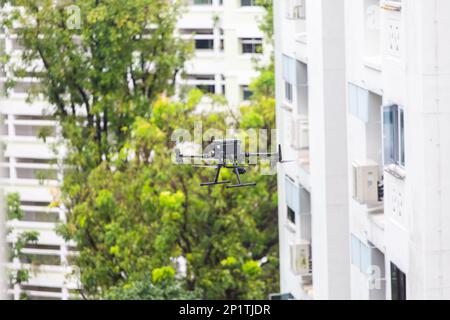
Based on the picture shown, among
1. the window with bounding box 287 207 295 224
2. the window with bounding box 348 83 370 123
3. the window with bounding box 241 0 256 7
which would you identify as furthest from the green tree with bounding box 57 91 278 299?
the window with bounding box 348 83 370 123

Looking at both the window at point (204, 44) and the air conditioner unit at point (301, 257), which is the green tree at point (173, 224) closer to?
the window at point (204, 44)

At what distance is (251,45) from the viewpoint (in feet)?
37.6

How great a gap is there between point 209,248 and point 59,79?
6.67 ft

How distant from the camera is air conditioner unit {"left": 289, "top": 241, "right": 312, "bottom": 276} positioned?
8.18 metres

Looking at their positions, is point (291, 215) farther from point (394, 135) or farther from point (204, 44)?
point (394, 135)

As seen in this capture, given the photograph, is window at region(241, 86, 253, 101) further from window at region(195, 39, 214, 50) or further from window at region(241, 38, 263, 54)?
window at region(195, 39, 214, 50)

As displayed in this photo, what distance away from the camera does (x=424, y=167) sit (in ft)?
16.7

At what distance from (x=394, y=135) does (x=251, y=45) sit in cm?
591

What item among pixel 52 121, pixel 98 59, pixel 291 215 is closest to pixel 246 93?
pixel 98 59

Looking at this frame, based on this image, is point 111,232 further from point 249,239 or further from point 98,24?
point 98,24

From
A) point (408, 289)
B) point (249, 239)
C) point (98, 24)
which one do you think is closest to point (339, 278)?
point (408, 289)

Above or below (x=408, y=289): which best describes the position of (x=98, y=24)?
above

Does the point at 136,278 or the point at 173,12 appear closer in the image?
the point at 136,278

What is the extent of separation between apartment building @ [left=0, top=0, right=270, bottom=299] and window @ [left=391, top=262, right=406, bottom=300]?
5593mm
